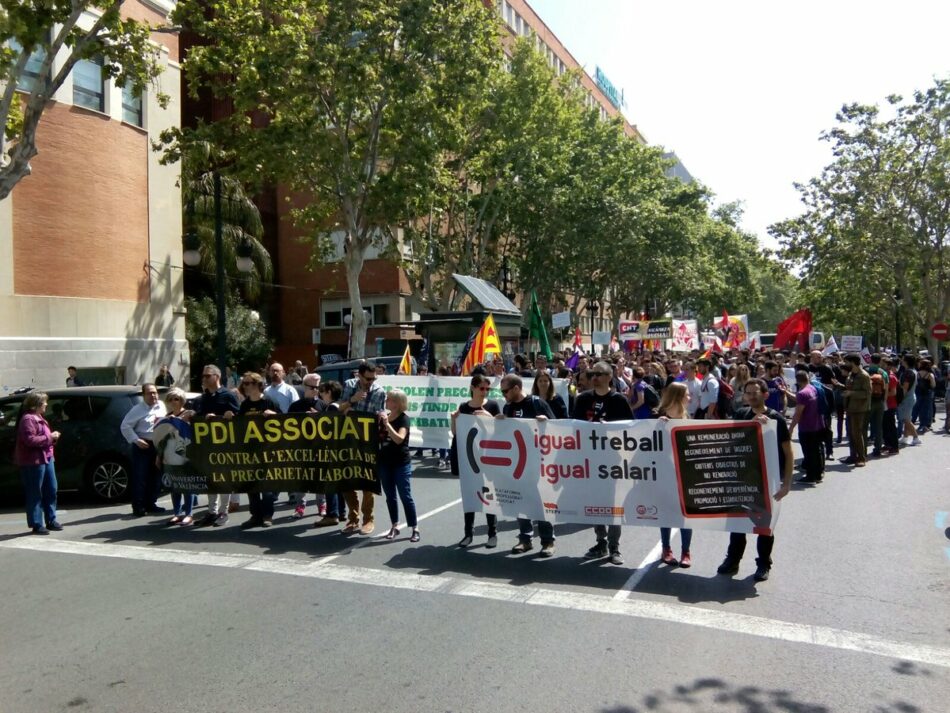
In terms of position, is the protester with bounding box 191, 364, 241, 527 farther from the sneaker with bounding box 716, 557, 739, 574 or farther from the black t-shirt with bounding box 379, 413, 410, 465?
the sneaker with bounding box 716, 557, 739, 574

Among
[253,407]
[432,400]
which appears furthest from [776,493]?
[432,400]

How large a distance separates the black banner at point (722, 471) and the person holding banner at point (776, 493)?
0.15m

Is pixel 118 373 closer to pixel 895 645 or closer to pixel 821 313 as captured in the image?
pixel 895 645

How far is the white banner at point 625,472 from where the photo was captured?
6.98 meters

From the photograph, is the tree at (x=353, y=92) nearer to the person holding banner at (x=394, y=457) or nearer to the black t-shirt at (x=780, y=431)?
the person holding banner at (x=394, y=457)

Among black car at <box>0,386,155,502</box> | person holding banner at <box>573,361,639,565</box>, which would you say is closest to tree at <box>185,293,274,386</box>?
black car at <box>0,386,155,502</box>

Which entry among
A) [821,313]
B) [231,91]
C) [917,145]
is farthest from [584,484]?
[821,313]

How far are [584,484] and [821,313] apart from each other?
44407 mm

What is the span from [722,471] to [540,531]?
1817 millimetres

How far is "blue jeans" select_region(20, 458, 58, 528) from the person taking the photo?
898 centimetres

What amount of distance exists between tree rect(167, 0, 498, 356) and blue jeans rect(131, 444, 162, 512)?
10.5 meters

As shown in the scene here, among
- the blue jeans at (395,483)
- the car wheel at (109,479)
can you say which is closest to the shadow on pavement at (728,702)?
the blue jeans at (395,483)

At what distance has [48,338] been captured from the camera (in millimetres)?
21328

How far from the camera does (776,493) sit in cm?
686
